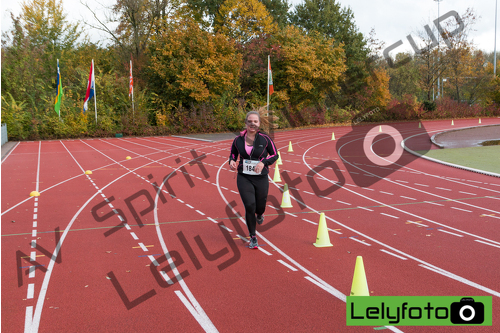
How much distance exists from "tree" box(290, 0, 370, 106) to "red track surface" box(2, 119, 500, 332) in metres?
37.9

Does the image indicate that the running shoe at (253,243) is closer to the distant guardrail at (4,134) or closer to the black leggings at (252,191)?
the black leggings at (252,191)

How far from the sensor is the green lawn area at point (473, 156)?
52.9 feet

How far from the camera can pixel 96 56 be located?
153 ft

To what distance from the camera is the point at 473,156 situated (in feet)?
62.0

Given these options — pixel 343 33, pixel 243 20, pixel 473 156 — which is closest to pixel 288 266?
pixel 473 156

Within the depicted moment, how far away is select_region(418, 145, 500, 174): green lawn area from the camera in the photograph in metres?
16.1

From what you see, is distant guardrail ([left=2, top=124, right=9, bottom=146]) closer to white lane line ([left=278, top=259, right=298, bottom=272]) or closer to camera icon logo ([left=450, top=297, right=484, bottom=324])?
white lane line ([left=278, top=259, right=298, bottom=272])

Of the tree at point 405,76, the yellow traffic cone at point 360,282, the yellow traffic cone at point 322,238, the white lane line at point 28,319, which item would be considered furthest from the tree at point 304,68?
the white lane line at point 28,319

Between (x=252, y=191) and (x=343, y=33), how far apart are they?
164ft

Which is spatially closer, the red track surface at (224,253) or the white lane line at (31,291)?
the red track surface at (224,253)

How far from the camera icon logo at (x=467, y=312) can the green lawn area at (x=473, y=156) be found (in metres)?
11.6

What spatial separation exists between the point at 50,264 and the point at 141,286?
1672 mm

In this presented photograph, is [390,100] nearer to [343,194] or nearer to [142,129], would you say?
[142,129]

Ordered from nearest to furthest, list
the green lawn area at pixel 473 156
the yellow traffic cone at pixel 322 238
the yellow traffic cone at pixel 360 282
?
the yellow traffic cone at pixel 360 282, the yellow traffic cone at pixel 322 238, the green lawn area at pixel 473 156
